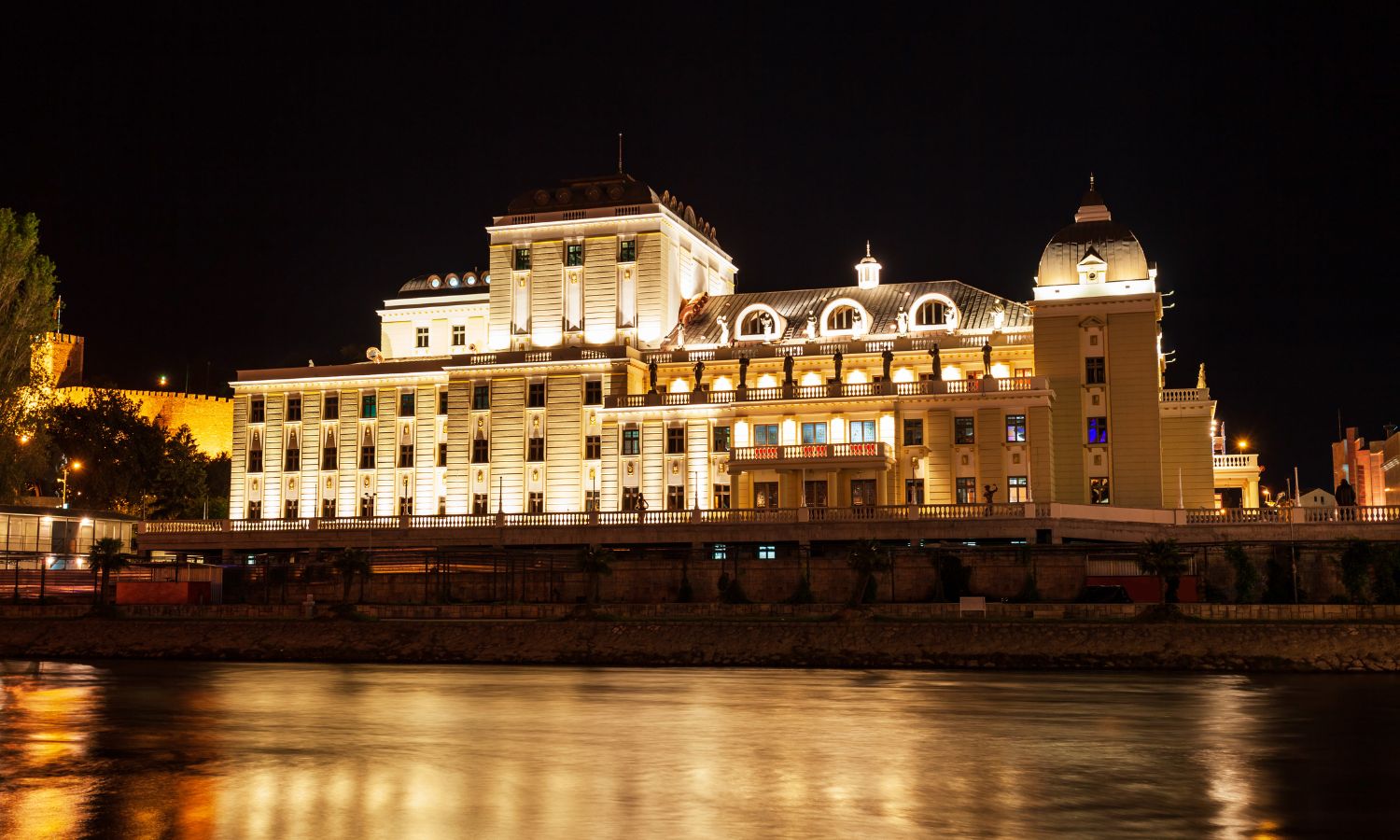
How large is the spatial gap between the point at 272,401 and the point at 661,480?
28.5 meters

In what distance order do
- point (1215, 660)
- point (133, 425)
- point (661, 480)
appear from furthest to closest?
point (133, 425), point (661, 480), point (1215, 660)

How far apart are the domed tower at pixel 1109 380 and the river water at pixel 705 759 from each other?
41.6 metres

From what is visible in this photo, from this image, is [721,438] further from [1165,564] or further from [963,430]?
[1165,564]

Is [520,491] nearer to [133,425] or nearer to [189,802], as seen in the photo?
[133,425]

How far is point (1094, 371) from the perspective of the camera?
3135 inches

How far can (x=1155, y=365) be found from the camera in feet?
256

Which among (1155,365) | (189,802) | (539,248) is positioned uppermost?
(539,248)

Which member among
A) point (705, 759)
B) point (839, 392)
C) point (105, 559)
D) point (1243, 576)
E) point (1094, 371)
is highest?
point (1094, 371)

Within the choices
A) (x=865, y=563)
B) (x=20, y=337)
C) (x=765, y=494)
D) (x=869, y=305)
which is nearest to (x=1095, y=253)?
(x=869, y=305)

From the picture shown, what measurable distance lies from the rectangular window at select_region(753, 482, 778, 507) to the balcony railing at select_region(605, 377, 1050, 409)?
5.11 meters

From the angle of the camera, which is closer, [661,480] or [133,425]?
[661,480]

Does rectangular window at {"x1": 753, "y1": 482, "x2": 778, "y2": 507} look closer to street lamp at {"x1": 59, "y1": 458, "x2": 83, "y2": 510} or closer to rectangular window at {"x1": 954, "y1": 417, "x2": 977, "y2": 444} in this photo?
rectangular window at {"x1": 954, "y1": 417, "x2": 977, "y2": 444}

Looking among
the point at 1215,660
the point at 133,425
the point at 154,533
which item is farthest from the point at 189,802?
the point at 133,425

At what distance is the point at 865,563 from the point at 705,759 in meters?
32.9
